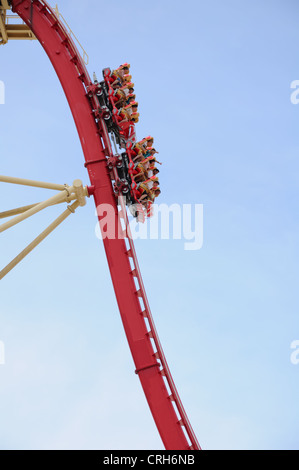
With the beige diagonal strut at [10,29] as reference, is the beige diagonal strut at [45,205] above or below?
below

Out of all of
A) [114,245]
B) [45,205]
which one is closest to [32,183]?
[45,205]

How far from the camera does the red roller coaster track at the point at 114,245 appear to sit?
1138 cm

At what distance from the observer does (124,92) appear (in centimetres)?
1323

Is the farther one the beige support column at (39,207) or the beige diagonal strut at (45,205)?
the beige diagonal strut at (45,205)

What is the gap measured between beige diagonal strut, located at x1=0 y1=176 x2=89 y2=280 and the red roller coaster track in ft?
2.32

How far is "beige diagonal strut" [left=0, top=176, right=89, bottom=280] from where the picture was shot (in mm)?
11086

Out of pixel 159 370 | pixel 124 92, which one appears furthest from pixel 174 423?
pixel 124 92

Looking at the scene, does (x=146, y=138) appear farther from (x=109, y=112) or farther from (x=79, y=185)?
(x=79, y=185)

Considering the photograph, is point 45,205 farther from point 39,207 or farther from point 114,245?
point 114,245

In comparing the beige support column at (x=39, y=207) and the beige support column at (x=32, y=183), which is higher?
the beige support column at (x=32, y=183)

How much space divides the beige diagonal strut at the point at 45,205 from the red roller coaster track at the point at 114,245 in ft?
2.32

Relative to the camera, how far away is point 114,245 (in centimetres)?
1238

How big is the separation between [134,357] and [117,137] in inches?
174
